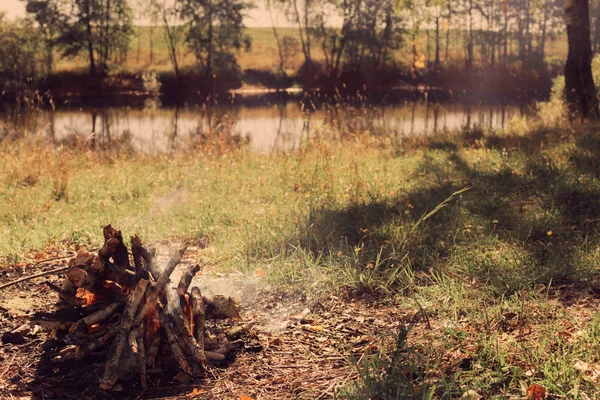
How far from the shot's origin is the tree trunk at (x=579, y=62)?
10.7 meters

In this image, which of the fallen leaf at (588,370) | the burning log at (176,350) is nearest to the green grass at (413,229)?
the fallen leaf at (588,370)

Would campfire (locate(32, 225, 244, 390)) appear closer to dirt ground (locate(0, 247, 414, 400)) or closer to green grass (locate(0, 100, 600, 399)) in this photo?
dirt ground (locate(0, 247, 414, 400))

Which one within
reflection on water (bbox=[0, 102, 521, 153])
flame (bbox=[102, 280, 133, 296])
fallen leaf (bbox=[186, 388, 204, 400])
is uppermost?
reflection on water (bbox=[0, 102, 521, 153])

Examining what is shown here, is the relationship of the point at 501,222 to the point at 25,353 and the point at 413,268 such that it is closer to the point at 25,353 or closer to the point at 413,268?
the point at 413,268

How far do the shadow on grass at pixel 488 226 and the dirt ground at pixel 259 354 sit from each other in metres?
0.51

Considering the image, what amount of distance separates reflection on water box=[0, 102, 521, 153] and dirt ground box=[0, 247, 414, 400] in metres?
6.19

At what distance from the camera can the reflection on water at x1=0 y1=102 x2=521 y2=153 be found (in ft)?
40.0

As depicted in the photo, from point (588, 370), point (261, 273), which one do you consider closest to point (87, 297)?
point (261, 273)

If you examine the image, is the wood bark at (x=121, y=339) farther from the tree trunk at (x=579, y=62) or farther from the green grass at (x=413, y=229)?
the tree trunk at (x=579, y=62)

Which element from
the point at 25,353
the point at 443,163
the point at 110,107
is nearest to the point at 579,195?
the point at 443,163

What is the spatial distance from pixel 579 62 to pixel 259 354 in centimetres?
1021

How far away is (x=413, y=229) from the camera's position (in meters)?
4.66

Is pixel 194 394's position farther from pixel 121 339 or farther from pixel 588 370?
pixel 588 370

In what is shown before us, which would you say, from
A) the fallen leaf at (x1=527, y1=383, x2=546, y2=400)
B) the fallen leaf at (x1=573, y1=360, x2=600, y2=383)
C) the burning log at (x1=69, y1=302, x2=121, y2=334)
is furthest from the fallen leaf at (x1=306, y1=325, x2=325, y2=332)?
the fallen leaf at (x1=573, y1=360, x2=600, y2=383)
